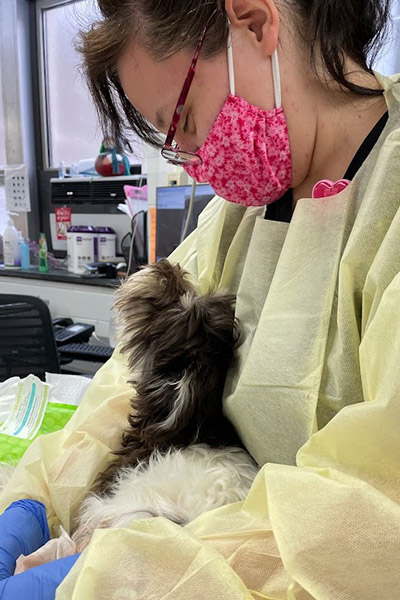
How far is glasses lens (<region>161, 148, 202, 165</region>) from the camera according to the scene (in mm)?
891

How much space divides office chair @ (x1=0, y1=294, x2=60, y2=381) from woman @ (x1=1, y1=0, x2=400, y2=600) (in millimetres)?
976

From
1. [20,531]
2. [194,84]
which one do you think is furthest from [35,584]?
[194,84]

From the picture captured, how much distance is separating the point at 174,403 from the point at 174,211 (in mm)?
1417

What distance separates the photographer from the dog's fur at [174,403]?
2.65ft

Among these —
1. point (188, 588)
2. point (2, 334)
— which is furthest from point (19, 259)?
point (188, 588)

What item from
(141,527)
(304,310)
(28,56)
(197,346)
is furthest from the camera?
(28,56)

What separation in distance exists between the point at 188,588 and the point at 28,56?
4003mm

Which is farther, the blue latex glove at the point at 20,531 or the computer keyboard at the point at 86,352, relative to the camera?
the computer keyboard at the point at 86,352

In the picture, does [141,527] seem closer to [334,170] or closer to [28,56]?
[334,170]

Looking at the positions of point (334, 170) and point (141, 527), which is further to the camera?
point (334, 170)

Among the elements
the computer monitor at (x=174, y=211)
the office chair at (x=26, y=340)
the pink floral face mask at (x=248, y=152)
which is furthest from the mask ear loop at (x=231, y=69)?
the office chair at (x=26, y=340)

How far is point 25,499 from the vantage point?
36.7 inches

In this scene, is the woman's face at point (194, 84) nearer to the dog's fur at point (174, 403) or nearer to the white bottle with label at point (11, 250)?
the dog's fur at point (174, 403)

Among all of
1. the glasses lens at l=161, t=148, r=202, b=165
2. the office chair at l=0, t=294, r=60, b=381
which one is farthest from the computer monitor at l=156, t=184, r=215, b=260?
the glasses lens at l=161, t=148, r=202, b=165
